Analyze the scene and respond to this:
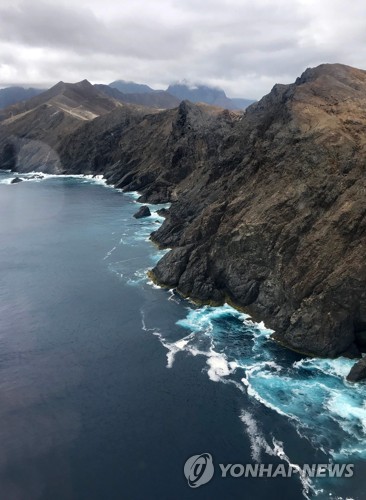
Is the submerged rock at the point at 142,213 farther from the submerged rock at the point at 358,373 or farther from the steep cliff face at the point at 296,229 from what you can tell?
the submerged rock at the point at 358,373

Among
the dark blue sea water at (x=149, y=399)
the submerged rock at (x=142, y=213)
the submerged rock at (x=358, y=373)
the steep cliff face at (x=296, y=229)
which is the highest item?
the steep cliff face at (x=296, y=229)

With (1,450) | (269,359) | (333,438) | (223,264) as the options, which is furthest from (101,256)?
(333,438)

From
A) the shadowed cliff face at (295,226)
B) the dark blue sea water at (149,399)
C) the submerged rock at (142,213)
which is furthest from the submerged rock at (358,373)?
the submerged rock at (142,213)

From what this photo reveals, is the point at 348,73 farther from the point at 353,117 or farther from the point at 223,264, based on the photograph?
the point at 223,264

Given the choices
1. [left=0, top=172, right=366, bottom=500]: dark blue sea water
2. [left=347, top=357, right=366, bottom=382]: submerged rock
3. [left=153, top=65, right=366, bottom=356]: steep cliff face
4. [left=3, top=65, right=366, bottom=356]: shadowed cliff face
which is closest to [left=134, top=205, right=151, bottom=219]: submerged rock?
[left=3, top=65, right=366, bottom=356]: shadowed cliff face

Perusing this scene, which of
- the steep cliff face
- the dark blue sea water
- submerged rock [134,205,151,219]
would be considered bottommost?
the dark blue sea water

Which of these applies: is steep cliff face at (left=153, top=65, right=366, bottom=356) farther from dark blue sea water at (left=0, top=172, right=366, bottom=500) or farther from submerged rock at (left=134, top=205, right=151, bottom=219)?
submerged rock at (left=134, top=205, right=151, bottom=219)

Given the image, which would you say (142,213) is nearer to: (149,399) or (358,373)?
(149,399)
